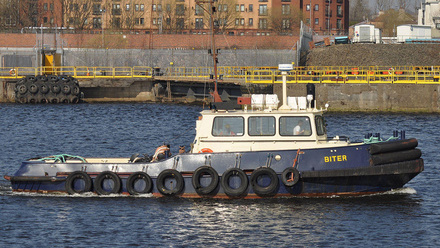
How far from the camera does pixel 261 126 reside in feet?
75.0

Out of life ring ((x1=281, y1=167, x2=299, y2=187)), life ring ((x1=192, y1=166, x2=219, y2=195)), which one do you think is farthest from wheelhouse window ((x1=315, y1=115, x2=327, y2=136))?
life ring ((x1=192, y1=166, x2=219, y2=195))

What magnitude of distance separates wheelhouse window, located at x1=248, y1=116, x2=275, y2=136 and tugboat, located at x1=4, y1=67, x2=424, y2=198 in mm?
31

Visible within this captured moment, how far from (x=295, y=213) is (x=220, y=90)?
128 feet

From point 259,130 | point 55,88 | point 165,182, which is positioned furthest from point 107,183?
point 55,88

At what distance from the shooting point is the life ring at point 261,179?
22.1 meters

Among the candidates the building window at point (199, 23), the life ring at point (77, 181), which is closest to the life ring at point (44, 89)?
the life ring at point (77, 181)

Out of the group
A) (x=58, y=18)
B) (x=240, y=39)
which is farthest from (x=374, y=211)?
(x=58, y=18)

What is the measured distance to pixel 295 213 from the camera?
70.9 ft

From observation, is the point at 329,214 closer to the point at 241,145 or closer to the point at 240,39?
the point at 241,145

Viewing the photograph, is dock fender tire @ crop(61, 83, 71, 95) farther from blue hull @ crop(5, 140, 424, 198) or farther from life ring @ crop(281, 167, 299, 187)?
life ring @ crop(281, 167, 299, 187)

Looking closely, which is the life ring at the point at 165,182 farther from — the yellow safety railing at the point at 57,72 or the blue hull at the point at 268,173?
the yellow safety railing at the point at 57,72

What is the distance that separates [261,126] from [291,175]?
72.9 inches

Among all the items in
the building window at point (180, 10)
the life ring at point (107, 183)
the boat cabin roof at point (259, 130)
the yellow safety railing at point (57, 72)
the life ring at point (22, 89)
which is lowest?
the life ring at point (107, 183)

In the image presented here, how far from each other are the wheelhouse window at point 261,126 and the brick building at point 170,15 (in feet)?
255
